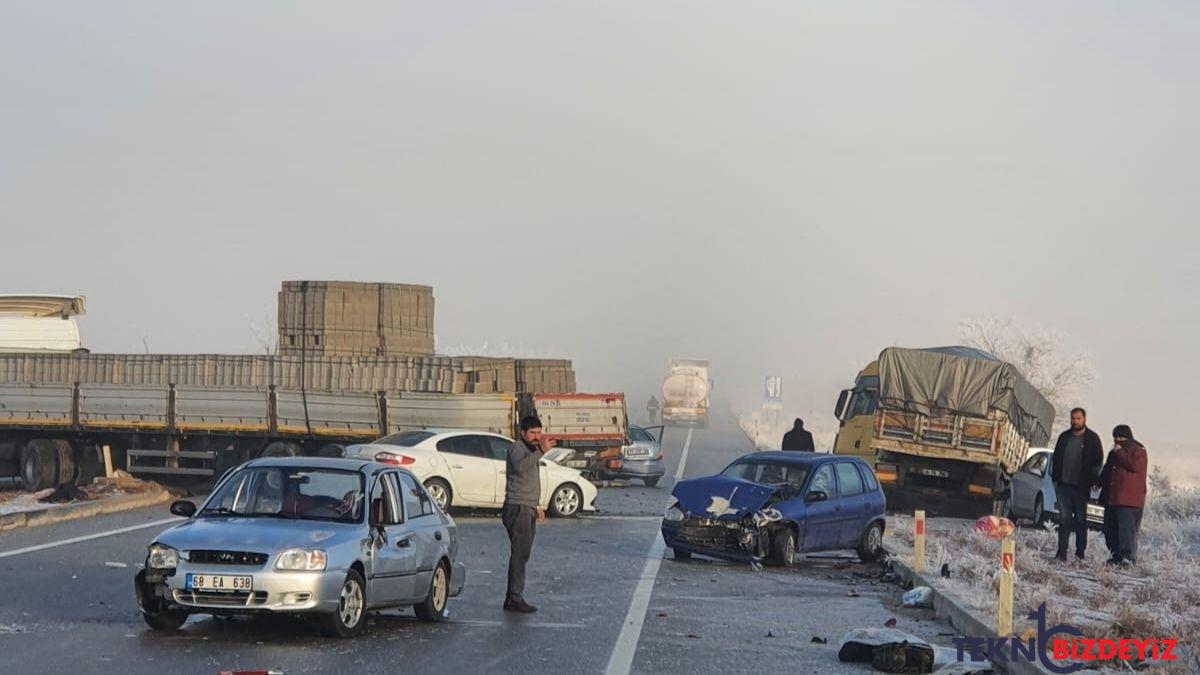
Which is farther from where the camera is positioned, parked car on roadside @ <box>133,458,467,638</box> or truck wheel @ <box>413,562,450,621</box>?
truck wheel @ <box>413,562,450,621</box>

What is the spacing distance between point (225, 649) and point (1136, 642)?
254 inches

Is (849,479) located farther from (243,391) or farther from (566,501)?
(243,391)

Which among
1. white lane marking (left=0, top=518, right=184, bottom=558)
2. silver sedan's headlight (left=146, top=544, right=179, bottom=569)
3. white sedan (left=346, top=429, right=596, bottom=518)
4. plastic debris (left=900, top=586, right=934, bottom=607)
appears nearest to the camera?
silver sedan's headlight (left=146, top=544, right=179, bottom=569)

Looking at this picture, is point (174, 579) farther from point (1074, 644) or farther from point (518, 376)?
point (518, 376)

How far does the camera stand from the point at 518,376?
102 ft

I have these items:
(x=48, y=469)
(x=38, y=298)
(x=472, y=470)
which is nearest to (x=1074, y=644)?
(x=472, y=470)

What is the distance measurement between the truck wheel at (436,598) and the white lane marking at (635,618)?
1539mm

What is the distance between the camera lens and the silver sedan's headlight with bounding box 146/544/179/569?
11188 millimetres

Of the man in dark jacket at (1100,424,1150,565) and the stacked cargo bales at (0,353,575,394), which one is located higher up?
the stacked cargo bales at (0,353,575,394)

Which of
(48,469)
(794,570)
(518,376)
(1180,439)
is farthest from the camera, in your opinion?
(1180,439)

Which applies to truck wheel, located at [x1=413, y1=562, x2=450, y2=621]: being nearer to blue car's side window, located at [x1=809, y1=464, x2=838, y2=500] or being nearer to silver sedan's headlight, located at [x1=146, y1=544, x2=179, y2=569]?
silver sedan's headlight, located at [x1=146, y1=544, x2=179, y2=569]

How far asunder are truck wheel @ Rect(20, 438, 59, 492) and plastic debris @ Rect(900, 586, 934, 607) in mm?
19354

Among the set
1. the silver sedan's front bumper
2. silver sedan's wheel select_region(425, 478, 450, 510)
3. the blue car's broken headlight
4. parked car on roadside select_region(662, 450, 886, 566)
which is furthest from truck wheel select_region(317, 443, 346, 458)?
the silver sedan's front bumper

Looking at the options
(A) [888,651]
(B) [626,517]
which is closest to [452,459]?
(B) [626,517]
